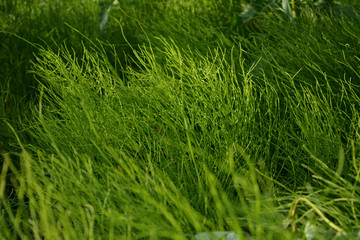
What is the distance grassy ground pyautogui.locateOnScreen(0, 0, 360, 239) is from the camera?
3.39 feet

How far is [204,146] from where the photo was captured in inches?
55.9

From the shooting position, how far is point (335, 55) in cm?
176

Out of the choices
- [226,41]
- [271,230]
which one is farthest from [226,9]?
[271,230]

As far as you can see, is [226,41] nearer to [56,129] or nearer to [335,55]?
[335,55]

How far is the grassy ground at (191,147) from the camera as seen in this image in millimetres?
1033

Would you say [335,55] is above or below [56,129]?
above

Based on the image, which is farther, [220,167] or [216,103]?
[216,103]

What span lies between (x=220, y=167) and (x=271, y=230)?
0.35 meters

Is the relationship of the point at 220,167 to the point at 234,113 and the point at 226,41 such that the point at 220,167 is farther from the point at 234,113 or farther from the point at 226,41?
the point at 226,41

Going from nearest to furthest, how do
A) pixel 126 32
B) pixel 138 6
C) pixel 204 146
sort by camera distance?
1. pixel 204 146
2. pixel 126 32
3. pixel 138 6

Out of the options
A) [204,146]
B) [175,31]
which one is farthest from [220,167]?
[175,31]

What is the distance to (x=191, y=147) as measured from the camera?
4.27ft

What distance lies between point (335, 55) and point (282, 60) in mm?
205

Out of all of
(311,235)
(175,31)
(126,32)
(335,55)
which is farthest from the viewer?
(126,32)
